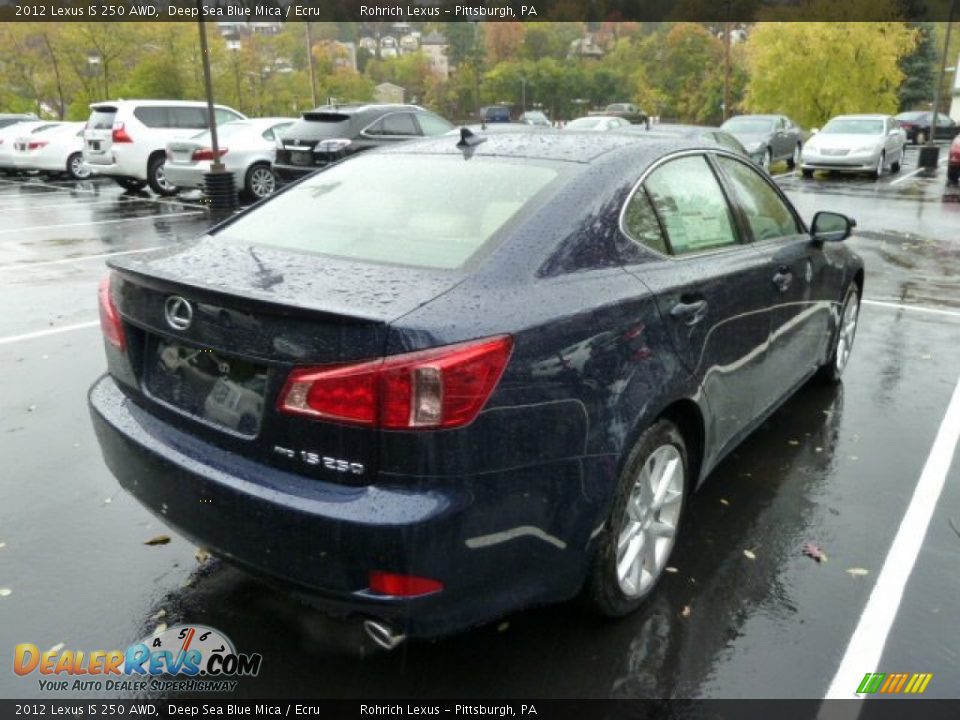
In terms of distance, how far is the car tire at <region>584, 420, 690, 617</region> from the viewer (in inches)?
106

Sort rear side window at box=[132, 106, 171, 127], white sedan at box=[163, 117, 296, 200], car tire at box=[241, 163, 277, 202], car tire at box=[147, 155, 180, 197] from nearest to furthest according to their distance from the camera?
white sedan at box=[163, 117, 296, 200], car tire at box=[241, 163, 277, 202], rear side window at box=[132, 106, 171, 127], car tire at box=[147, 155, 180, 197]

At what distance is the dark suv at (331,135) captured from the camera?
42.4 ft

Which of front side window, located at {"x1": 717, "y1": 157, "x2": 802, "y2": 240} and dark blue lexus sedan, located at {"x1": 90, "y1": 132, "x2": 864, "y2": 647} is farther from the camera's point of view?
front side window, located at {"x1": 717, "y1": 157, "x2": 802, "y2": 240}

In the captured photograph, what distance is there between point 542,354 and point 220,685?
4.85 ft

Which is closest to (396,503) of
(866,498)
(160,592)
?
(160,592)

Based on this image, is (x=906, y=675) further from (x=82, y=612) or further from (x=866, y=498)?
(x=82, y=612)

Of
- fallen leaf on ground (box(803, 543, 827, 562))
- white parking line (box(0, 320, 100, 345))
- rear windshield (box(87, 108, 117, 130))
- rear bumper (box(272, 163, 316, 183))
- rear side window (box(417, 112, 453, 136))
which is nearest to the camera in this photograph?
fallen leaf on ground (box(803, 543, 827, 562))

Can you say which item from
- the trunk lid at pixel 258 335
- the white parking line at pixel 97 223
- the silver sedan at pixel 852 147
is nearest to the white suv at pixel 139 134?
the white parking line at pixel 97 223

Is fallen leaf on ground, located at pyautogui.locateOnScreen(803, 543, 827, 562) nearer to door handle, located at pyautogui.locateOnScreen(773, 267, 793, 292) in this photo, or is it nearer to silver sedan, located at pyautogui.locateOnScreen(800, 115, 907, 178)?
door handle, located at pyautogui.locateOnScreen(773, 267, 793, 292)

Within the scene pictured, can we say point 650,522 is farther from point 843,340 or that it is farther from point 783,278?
point 843,340

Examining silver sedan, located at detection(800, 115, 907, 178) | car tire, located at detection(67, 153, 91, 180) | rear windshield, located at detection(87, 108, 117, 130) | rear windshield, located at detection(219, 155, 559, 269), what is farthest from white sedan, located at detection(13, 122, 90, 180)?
rear windshield, located at detection(219, 155, 559, 269)

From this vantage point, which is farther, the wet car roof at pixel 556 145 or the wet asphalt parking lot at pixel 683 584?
the wet car roof at pixel 556 145

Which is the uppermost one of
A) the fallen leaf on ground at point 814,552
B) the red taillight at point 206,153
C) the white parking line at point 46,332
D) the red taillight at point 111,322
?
the red taillight at point 111,322

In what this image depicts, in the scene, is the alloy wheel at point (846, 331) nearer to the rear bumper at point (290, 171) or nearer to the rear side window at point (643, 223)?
the rear side window at point (643, 223)
